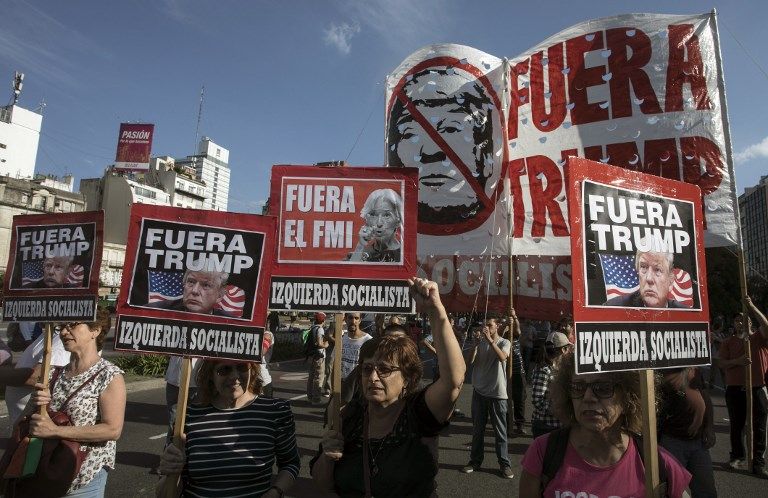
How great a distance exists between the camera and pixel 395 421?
2357 mm

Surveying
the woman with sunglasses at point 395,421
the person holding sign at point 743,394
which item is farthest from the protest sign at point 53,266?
the person holding sign at point 743,394

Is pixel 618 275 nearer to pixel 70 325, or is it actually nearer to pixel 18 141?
pixel 70 325

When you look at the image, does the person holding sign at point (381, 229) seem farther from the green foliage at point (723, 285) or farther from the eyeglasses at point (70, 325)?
the green foliage at point (723, 285)

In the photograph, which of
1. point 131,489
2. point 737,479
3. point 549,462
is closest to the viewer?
point 549,462

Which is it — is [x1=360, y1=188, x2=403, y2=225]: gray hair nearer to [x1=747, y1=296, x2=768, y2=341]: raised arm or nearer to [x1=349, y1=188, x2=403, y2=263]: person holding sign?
[x1=349, y1=188, x2=403, y2=263]: person holding sign

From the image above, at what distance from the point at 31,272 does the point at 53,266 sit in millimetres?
222

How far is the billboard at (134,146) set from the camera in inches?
2753

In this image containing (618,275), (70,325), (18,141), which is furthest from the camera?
(18,141)

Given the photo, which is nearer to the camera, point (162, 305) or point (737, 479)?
point (162, 305)

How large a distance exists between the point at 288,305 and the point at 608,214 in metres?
1.98

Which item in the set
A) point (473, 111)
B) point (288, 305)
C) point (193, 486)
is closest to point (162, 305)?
point (288, 305)

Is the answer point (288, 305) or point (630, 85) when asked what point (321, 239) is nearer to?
point (288, 305)

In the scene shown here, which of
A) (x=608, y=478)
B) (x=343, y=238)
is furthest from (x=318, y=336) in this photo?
(x=608, y=478)

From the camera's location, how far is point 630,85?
6.07 meters
